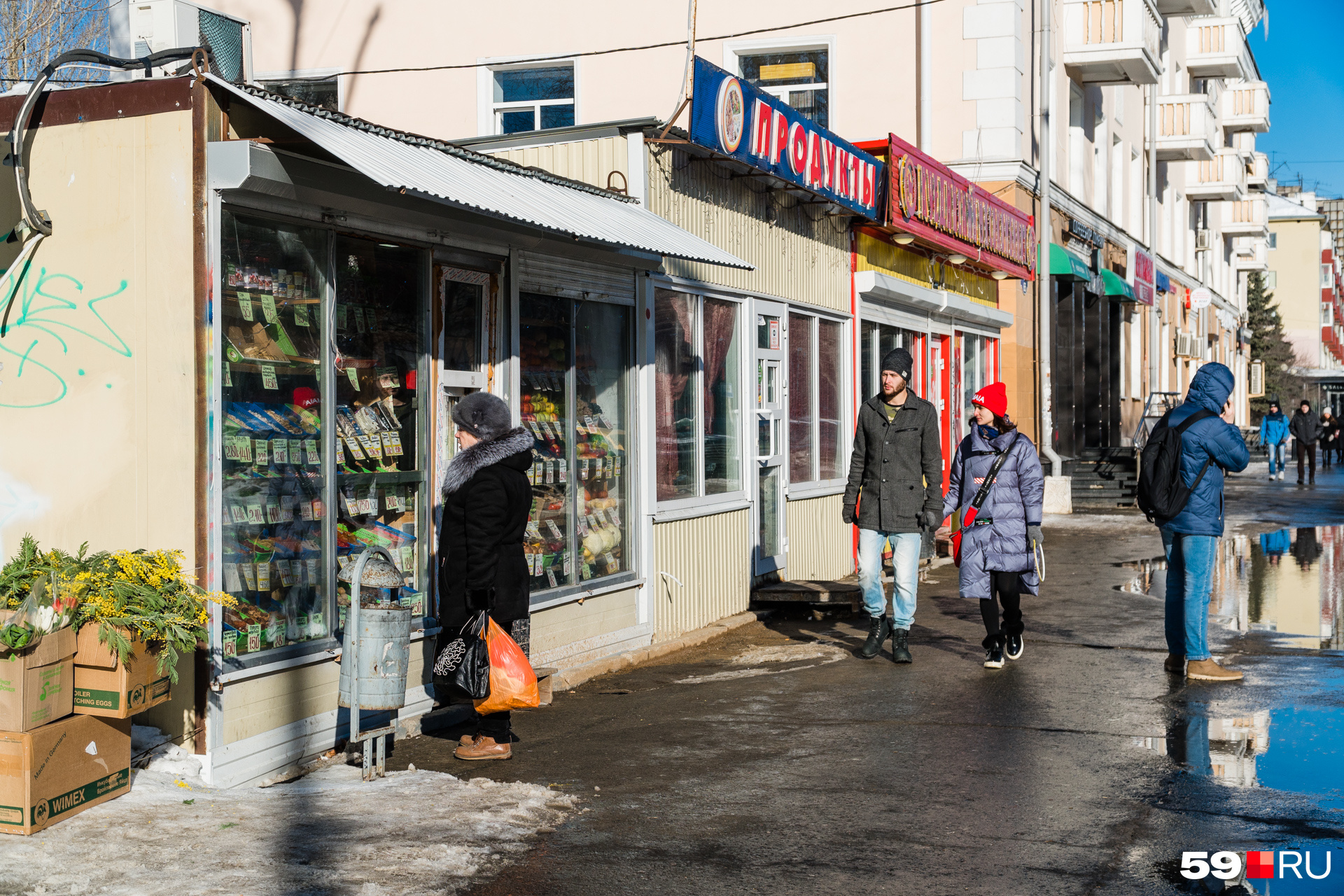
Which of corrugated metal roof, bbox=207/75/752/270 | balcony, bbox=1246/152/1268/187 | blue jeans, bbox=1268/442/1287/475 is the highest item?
balcony, bbox=1246/152/1268/187

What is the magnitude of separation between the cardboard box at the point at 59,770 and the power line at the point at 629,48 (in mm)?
17236

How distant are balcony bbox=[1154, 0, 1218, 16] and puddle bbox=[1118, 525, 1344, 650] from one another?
17.2m

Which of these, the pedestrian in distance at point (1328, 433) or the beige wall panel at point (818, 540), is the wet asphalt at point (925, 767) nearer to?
the beige wall panel at point (818, 540)

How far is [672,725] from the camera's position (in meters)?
7.29

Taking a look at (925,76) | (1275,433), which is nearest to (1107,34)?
(925,76)

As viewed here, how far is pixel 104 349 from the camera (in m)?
6.09

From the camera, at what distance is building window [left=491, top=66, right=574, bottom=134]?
856 inches

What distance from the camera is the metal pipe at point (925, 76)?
20531 millimetres

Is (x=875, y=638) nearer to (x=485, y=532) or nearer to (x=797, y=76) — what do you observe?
(x=485, y=532)

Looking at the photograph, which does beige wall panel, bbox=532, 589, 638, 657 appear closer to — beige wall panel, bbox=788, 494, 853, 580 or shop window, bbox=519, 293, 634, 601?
shop window, bbox=519, 293, 634, 601

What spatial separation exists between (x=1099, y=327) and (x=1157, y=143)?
7776mm

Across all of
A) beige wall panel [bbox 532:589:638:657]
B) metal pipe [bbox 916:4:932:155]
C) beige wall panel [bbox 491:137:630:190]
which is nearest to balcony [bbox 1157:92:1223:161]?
metal pipe [bbox 916:4:932:155]

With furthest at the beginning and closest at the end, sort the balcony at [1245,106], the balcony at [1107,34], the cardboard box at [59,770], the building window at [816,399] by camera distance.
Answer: the balcony at [1245,106]
the balcony at [1107,34]
the building window at [816,399]
the cardboard box at [59,770]

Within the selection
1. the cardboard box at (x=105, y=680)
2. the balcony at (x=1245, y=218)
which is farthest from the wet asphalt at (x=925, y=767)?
the balcony at (x=1245, y=218)
